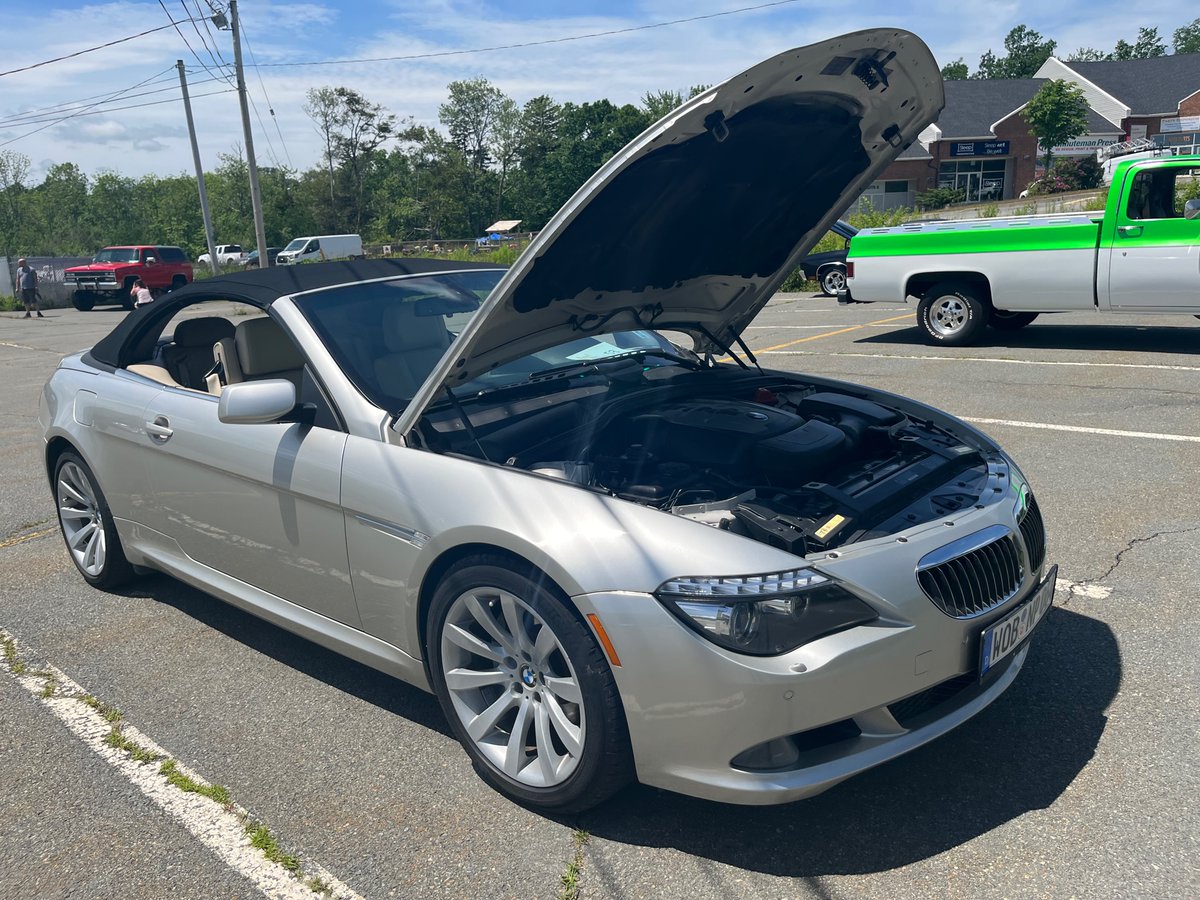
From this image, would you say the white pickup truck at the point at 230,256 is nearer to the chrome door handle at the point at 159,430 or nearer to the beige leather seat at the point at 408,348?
the chrome door handle at the point at 159,430

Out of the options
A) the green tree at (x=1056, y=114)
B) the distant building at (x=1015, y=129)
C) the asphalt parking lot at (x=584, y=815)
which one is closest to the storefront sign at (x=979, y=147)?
the distant building at (x=1015, y=129)

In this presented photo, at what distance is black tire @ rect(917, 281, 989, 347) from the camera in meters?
11.0

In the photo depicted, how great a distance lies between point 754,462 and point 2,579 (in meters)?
4.19

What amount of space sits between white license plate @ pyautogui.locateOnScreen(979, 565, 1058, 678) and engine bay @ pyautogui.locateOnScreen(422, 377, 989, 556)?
14.0 inches

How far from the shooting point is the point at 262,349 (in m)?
4.23

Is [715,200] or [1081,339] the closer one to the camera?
[715,200]

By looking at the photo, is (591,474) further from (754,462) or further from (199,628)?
(199,628)

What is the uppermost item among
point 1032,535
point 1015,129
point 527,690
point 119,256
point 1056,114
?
point 1056,114

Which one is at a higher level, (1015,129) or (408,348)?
(1015,129)

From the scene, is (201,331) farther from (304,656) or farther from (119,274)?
(119,274)

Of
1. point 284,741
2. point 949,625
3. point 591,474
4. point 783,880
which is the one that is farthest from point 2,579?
point 949,625

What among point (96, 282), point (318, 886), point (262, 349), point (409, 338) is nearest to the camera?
point (318, 886)

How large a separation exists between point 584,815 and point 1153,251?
31.1 ft

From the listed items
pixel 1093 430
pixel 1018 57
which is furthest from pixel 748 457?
pixel 1018 57
